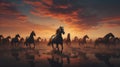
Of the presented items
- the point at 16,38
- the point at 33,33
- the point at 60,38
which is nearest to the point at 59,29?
the point at 60,38

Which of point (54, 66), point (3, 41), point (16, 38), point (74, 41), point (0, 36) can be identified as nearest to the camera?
point (54, 66)

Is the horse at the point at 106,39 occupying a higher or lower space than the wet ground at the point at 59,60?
higher

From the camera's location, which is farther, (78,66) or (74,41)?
(74,41)

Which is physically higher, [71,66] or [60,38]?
[60,38]

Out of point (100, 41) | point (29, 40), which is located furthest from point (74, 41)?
point (29, 40)

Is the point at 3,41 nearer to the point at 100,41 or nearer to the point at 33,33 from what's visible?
the point at 33,33

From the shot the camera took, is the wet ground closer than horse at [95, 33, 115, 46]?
Yes

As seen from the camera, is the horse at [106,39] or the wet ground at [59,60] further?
the horse at [106,39]

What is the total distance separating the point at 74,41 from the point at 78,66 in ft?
177

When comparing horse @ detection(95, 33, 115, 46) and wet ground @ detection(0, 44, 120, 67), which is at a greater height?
horse @ detection(95, 33, 115, 46)

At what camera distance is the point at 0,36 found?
138 ft

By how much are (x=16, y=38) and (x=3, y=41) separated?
7839 mm

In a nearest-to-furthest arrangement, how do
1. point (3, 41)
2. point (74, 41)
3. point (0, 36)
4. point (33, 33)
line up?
1. point (33, 33)
2. point (0, 36)
3. point (3, 41)
4. point (74, 41)

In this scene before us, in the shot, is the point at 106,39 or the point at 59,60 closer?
the point at 59,60
